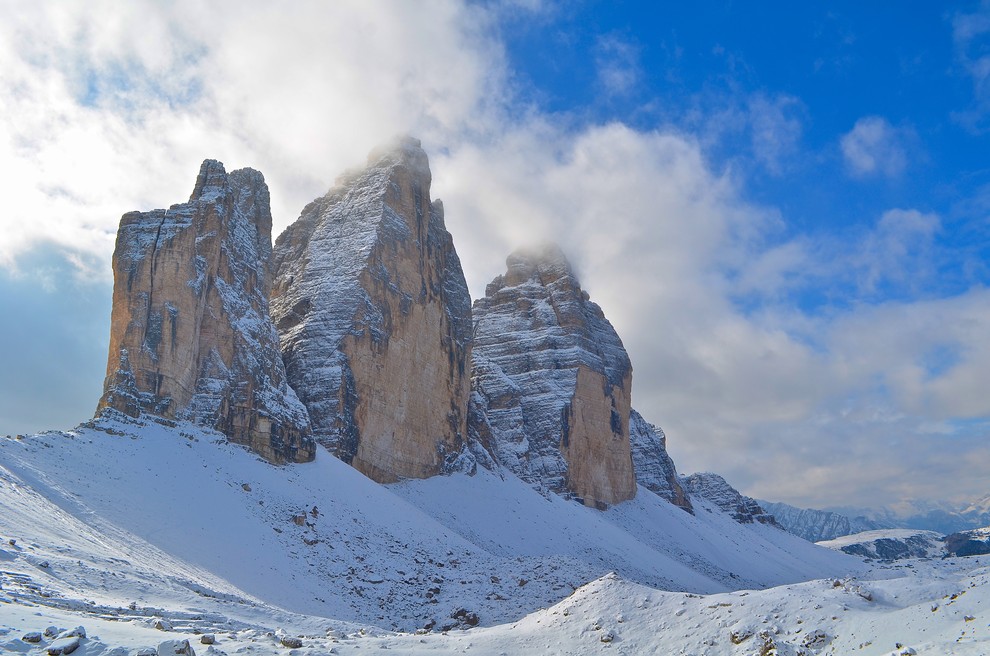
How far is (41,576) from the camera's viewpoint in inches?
755

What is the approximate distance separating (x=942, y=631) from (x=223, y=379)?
43783 mm

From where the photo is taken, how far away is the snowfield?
53.3 ft

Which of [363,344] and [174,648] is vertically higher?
[363,344]

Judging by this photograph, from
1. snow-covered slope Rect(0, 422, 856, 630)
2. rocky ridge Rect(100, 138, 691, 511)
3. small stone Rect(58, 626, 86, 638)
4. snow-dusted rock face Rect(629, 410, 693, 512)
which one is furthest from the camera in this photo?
snow-dusted rock face Rect(629, 410, 693, 512)

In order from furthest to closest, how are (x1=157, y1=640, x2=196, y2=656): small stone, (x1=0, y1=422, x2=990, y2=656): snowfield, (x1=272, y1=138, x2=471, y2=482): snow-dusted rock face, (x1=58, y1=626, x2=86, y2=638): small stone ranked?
1. (x1=272, y1=138, x2=471, y2=482): snow-dusted rock face
2. (x1=0, y1=422, x2=990, y2=656): snowfield
3. (x1=58, y1=626, x2=86, y2=638): small stone
4. (x1=157, y1=640, x2=196, y2=656): small stone

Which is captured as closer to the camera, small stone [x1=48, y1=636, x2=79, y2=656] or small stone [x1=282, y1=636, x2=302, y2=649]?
small stone [x1=48, y1=636, x2=79, y2=656]

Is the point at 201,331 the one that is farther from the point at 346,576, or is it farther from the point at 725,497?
the point at 725,497

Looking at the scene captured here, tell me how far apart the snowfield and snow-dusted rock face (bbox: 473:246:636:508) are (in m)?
19.9

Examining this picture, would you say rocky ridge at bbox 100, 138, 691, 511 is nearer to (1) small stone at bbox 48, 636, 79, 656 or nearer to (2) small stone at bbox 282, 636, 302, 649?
(2) small stone at bbox 282, 636, 302, 649

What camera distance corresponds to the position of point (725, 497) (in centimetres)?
15525

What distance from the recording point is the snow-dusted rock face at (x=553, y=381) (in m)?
92.2

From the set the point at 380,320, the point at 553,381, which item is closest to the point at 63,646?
the point at 380,320

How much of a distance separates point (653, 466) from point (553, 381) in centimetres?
3350

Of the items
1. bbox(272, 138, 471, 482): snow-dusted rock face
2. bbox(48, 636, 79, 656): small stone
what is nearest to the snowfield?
bbox(48, 636, 79, 656): small stone
